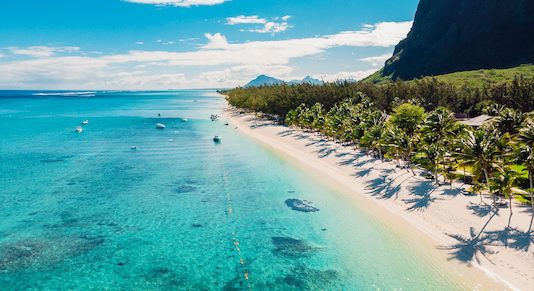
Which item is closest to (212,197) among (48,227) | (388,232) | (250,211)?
(250,211)

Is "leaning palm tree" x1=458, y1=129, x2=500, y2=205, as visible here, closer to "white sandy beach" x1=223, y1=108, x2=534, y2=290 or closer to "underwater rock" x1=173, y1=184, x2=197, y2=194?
"white sandy beach" x1=223, y1=108, x2=534, y2=290

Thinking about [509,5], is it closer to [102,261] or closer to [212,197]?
[212,197]

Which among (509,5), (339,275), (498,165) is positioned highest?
(509,5)

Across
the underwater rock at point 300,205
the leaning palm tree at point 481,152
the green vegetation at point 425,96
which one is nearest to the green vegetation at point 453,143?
the leaning palm tree at point 481,152

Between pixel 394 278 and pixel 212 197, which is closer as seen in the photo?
pixel 394 278

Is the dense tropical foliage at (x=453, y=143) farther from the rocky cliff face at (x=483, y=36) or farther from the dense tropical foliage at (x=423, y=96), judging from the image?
the rocky cliff face at (x=483, y=36)

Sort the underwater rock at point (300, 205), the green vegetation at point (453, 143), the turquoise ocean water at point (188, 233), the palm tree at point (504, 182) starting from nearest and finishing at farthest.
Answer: the turquoise ocean water at point (188, 233) < the palm tree at point (504, 182) < the green vegetation at point (453, 143) < the underwater rock at point (300, 205)

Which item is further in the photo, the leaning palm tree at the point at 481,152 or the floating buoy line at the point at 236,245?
the leaning palm tree at the point at 481,152

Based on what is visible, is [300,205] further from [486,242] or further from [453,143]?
[486,242]

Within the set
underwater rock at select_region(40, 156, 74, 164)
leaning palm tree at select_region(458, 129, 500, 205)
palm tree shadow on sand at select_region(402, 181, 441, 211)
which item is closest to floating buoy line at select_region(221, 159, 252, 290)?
palm tree shadow on sand at select_region(402, 181, 441, 211)
